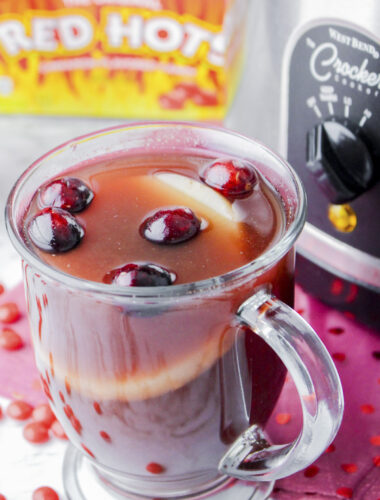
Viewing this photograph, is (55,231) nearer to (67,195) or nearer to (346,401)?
(67,195)

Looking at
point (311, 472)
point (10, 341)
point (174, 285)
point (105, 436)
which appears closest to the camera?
point (174, 285)

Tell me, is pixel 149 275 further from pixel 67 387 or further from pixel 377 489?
pixel 377 489

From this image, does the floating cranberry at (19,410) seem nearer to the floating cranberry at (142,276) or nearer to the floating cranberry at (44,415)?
the floating cranberry at (44,415)

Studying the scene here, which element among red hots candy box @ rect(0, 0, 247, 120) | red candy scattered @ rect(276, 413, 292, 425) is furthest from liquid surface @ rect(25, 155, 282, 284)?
red hots candy box @ rect(0, 0, 247, 120)

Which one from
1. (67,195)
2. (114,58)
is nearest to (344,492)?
(67,195)

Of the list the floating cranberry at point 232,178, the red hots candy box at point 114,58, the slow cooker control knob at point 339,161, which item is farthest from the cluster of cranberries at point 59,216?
the red hots candy box at point 114,58

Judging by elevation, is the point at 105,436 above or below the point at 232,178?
below

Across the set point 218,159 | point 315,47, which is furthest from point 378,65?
point 218,159

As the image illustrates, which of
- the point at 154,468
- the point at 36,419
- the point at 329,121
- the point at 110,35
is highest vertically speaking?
the point at 329,121
